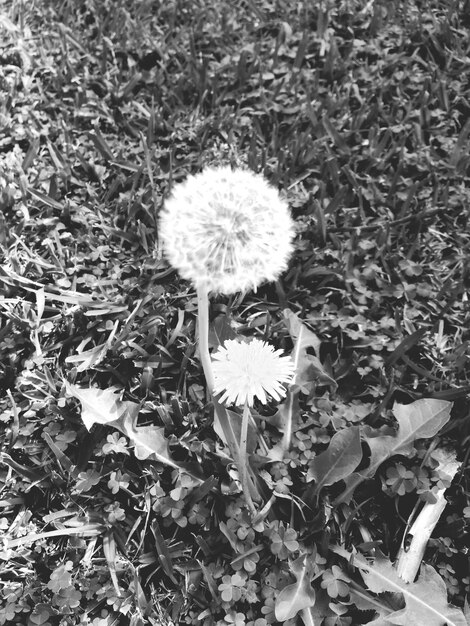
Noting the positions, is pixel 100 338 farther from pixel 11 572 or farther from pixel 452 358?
pixel 452 358

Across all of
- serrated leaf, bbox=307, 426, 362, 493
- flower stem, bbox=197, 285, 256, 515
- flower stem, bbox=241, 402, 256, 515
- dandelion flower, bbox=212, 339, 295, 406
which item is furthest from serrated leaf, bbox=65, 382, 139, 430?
serrated leaf, bbox=307, 426, 362, 493

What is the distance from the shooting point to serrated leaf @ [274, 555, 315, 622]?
67.8 inches

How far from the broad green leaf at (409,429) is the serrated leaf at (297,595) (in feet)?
1.18

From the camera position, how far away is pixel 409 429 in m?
2.03

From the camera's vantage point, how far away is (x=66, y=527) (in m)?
1.93

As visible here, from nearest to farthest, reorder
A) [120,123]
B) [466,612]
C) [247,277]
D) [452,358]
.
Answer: [247,277]
[466,612]
[452,358]
[120,123]

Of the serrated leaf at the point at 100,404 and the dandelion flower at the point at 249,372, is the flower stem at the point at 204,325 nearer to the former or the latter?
the dandelion flower at the point at 249,372

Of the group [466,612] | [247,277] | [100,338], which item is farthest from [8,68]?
[466,612]

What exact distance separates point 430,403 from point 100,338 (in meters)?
1.21

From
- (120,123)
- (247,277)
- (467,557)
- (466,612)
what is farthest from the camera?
(120,123)

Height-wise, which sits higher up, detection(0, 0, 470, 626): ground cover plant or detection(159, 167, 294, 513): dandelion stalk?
detection(159, 167, 294, 513): dandelion stalk

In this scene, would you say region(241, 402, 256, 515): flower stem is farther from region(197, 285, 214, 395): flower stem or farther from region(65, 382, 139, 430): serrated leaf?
region(65, 382, 139, 430): serrated leaf

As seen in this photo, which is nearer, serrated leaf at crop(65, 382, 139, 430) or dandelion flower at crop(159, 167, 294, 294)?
dandelion flower at crop(159, 167, 294, 294)

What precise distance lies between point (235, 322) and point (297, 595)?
38.6 inches
